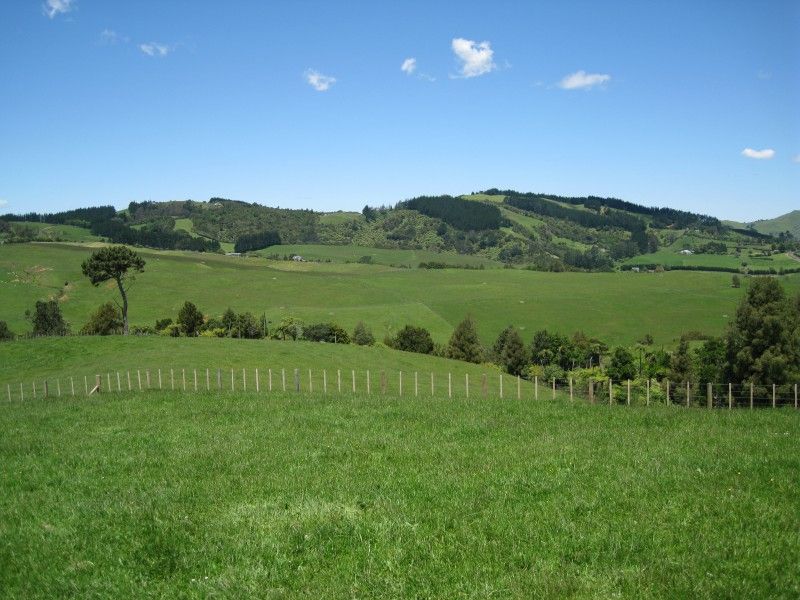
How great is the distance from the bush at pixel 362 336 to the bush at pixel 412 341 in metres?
3.82

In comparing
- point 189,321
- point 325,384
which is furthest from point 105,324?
point 325,384

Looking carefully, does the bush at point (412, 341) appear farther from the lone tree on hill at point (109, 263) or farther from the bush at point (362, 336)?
the lone tree on hill at point (109, 263)

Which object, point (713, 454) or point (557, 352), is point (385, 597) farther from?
point (557, 352)

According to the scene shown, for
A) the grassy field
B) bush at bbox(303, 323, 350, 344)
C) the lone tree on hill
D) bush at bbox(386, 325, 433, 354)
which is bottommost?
bush at bbox(386, 325, 433, 354)

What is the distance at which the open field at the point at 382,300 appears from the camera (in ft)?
477

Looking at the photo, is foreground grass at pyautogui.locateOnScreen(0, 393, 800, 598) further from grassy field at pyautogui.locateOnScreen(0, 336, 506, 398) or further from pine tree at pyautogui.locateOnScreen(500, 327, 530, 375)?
pine tree at pyautogui.locateOnScreen(500, 327, 530, 375)

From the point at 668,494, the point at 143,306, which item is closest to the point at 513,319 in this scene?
the point at 143,306

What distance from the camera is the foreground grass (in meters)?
8.33

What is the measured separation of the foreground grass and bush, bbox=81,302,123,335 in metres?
106

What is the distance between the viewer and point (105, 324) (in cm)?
11619

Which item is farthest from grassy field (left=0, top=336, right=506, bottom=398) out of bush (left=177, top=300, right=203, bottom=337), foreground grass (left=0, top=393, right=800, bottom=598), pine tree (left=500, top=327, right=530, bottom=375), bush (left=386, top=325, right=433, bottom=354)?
pine tree (left=500, top=327, right=530, bottom=375)

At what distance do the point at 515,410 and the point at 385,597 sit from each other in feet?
45.1

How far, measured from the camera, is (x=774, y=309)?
70.5 meters

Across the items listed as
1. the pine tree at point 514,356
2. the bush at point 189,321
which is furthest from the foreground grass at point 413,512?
the pine tree at point 514,356
